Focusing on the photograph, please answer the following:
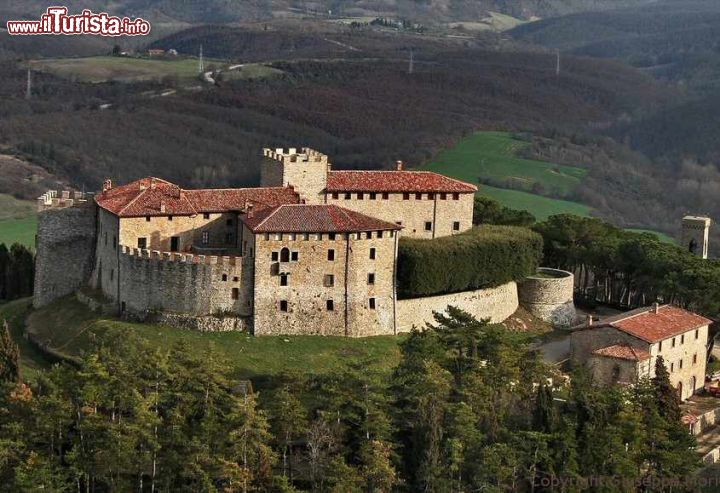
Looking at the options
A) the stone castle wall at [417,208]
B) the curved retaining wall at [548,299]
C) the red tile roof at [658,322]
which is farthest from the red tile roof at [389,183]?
the red tile roof at [658,322]

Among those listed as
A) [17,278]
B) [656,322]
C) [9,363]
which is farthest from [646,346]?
[17,278]

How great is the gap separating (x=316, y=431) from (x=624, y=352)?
17.3 m

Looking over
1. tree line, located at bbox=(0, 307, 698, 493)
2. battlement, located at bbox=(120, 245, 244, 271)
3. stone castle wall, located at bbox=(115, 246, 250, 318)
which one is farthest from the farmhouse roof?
battlement, located at bbox=(120, 245, 244, 271)

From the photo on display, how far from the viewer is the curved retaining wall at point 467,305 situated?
2645 inches

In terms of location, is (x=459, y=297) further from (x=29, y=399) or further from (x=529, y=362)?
(x=29, y=399)

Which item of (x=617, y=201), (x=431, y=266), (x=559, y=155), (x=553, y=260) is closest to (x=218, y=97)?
(x=559, y=155)

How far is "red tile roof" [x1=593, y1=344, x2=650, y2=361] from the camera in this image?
62344 millimetres

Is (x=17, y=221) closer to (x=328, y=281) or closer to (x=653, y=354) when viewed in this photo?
(x=328, y=281)

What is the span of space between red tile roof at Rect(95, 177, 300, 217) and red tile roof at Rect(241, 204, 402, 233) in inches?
102

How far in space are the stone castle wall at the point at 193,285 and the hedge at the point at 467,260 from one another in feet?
28.1

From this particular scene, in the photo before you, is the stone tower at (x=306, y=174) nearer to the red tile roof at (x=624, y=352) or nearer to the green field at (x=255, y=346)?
the green field at (x=255, y=346)

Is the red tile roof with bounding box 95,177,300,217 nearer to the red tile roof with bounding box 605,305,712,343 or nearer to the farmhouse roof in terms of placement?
the farmhouse roof

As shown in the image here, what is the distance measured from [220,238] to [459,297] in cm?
1284

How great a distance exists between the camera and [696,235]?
88.9m
